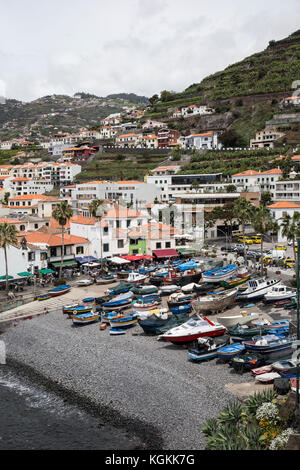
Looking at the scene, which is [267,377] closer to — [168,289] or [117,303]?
[117,303]

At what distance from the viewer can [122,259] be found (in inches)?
2229

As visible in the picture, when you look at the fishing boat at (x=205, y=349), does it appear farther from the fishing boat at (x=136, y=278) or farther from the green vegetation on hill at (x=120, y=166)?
the green vegetation on hill at (x=120, y=166)

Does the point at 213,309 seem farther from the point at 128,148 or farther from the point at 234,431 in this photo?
the point at 128,148

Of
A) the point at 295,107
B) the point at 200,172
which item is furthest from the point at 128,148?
the point at 295,107

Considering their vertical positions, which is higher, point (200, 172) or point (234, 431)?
point (200, 172)

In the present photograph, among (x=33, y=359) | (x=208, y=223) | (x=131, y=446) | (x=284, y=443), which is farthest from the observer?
(x=208, y=223)

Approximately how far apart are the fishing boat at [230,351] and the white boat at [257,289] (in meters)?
11.6

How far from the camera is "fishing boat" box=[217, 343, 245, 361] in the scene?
93.2ft

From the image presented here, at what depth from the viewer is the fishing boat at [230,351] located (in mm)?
28406

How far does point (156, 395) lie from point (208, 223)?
175 feet

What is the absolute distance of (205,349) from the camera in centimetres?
2944

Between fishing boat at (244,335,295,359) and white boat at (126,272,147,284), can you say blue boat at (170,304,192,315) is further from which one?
white boat at (126,272,147,284)

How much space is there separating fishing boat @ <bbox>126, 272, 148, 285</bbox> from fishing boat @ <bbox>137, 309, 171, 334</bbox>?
34.3 ft

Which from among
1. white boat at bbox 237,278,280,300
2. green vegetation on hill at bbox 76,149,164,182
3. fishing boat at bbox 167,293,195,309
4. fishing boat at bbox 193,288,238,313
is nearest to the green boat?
white boat at bbox 237,278,280,300
